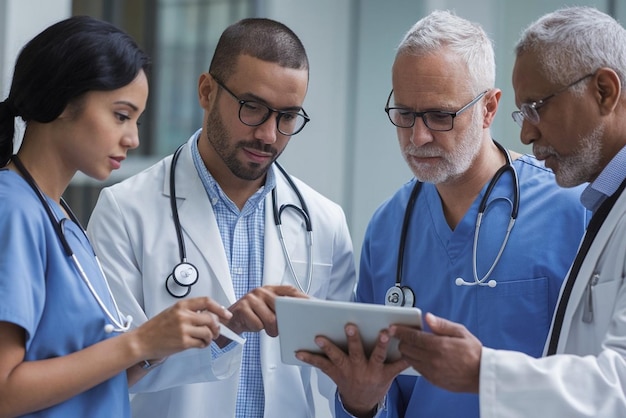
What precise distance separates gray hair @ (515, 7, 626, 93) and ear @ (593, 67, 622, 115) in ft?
0.05

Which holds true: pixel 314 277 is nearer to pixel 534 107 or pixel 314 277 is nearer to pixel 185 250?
pixel 185 250

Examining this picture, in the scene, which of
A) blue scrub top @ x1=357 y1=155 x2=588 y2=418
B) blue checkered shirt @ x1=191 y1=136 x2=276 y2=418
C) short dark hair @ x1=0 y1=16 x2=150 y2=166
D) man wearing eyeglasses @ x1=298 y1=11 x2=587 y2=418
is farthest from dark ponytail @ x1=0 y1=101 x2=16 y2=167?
blue scrub top @ x1=357 y1=155 x2=588 y2=418

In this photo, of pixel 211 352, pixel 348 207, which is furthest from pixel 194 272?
pixel 348 207

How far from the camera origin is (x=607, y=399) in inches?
55.7

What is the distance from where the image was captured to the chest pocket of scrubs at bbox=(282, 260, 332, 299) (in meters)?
2.03

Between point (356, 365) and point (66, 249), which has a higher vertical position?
point (66, 249)

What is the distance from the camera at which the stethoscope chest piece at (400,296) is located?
76.9 inches

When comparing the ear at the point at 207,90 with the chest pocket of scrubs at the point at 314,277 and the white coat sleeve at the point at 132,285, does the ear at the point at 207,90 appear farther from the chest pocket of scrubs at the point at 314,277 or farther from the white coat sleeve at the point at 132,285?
the chest pocket of scrubs at the point at 314,277

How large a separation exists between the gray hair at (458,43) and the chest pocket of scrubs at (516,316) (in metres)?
0.44

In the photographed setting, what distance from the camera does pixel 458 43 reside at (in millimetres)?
1962

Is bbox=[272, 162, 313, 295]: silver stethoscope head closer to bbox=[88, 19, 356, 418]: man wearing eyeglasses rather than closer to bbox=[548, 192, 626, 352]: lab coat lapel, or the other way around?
bbox=[88, 19, 356, 418]: man wearing eyeglasses

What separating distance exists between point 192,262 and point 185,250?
3cm

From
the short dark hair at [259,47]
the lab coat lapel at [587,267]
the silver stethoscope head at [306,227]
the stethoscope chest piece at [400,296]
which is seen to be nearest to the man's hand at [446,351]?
the lab coat lapel at [587,267]

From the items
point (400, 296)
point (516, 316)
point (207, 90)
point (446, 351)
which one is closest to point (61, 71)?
point (207, 90)
